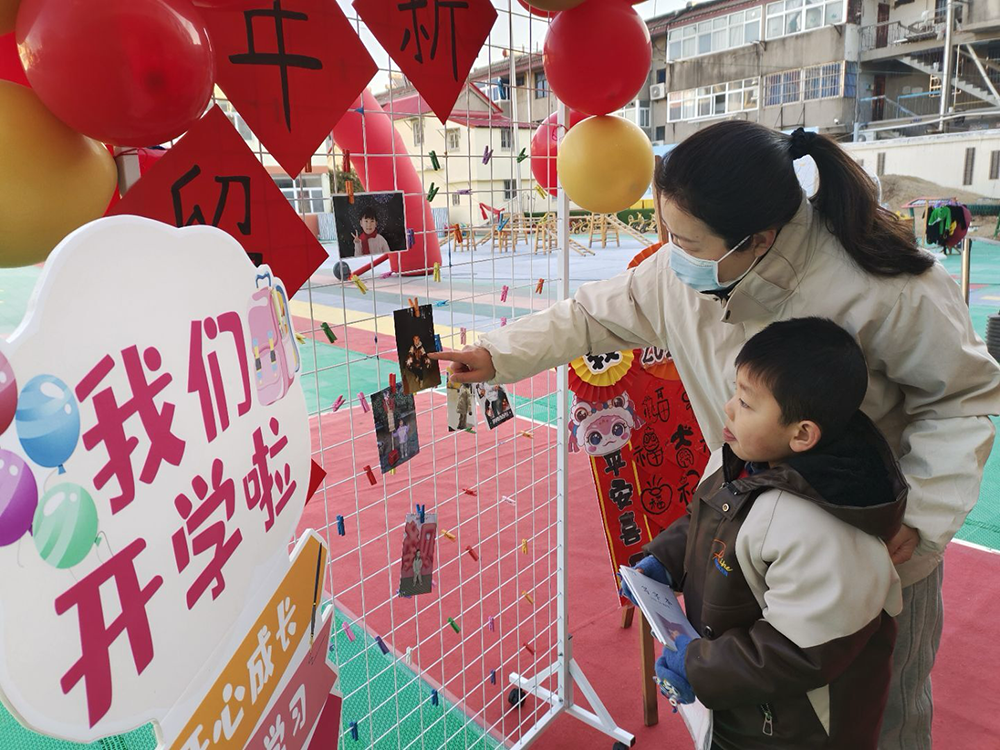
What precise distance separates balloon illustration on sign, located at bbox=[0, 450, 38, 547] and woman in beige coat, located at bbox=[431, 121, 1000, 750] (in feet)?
2.72

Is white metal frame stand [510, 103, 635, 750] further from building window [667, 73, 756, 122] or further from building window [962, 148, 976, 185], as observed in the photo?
building window [667, 73, 756, 122]

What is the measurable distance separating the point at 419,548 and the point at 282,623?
2.11ft

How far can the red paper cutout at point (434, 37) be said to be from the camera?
3.48ft

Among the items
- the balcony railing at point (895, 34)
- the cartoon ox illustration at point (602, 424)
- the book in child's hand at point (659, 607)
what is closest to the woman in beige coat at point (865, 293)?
the book in child's hand at point (659, 607)

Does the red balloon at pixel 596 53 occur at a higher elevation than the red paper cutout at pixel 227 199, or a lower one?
higher

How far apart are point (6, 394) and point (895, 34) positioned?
21061 millimetres

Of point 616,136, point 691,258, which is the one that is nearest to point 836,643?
point 691,258

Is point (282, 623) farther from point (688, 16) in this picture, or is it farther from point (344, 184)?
point (688, 16)

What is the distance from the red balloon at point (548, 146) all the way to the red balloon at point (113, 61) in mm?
1038

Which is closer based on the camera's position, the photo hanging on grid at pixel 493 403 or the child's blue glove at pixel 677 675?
the child's blue glove at pixel 677 675

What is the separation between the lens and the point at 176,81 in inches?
26.5

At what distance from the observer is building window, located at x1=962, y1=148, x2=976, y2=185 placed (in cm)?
1373

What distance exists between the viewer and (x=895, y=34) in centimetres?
1708

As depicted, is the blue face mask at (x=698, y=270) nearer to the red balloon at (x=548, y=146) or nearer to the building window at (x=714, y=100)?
the red balloon at (x=548, y=146)
